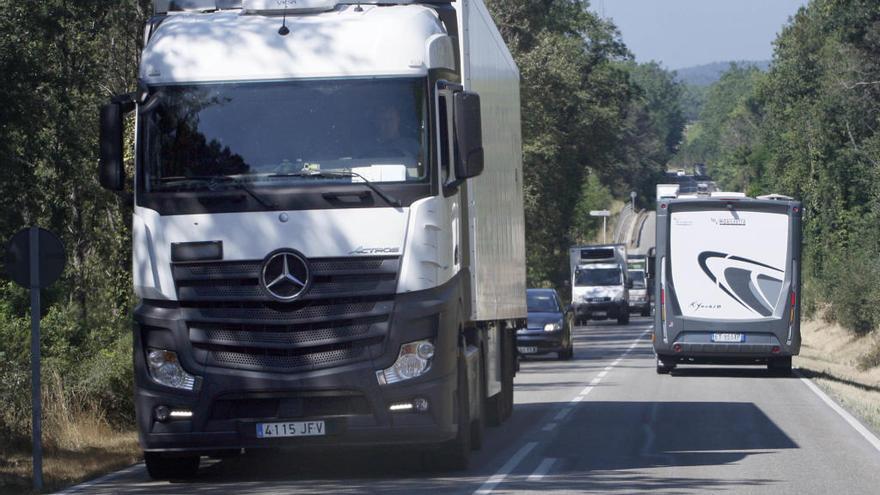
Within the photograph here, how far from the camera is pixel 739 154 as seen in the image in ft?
416

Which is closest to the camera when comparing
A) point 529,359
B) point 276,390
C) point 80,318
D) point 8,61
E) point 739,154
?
point 276,390

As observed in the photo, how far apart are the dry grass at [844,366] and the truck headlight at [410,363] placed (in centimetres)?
797

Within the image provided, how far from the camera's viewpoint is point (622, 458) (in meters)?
14.2

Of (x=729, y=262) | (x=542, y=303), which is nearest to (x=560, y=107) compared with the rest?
(x=542, y=303)

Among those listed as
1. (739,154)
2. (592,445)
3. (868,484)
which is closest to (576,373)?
(592,445)

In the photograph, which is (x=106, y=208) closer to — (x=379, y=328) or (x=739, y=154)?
(x=379, y=328)

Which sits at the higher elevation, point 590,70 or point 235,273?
point 590,70

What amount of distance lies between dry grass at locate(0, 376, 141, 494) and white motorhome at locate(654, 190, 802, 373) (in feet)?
41.5

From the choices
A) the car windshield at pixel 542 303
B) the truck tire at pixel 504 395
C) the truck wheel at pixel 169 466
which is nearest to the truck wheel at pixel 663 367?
the car windshield at pixel 542 303

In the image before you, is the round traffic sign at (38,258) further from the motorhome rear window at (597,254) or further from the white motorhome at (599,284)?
the motorhome rear window at (597,254)

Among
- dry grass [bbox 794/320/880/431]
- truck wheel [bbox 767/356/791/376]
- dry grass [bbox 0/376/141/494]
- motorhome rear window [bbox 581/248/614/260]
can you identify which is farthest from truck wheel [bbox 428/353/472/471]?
motorhome rear window [bbox 581/248/614/260]

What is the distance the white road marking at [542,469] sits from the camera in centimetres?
1251

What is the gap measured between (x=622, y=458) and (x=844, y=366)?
83.8ft

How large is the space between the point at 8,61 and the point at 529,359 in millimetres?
20785
